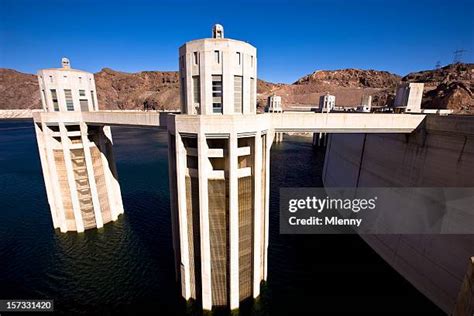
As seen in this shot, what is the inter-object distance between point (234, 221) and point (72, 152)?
927 inches

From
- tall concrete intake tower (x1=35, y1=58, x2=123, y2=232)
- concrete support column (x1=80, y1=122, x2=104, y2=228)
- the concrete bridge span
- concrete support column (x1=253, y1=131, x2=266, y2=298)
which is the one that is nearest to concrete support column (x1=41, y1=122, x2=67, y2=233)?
tall concrete intake tower (x1=35, y1=58, x2=123, y2=232)

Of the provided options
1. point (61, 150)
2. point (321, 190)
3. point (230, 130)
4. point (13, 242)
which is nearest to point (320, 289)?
point (230, 130)

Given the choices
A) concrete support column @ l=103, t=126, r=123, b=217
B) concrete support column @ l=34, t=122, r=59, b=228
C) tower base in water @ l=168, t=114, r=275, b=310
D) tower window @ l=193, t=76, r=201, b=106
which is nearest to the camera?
tower base in water @ l=168, t=114, r=275, b=310

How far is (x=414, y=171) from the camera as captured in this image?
Answer: 22359 mm

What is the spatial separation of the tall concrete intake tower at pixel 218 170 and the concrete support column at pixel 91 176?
16.6 m

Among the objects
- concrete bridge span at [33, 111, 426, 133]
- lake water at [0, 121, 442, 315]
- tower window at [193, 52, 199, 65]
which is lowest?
lake water at [0, 121, 442, 315]

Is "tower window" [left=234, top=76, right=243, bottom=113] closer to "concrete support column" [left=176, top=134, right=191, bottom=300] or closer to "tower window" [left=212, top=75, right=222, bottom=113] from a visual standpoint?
"tower window" [left=212, top=75, right=222, bottom=113]

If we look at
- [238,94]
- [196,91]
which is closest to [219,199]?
[238,94]

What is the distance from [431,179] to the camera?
816 inches

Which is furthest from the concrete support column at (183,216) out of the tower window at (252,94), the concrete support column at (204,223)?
the tower window at (252,94)

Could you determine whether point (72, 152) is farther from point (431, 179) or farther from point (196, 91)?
point (431, 179)

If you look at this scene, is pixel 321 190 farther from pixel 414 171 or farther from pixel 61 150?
pixel 61 150

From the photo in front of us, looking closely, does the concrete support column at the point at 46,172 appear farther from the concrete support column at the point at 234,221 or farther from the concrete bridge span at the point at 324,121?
the concrete support column at the point at 234,221

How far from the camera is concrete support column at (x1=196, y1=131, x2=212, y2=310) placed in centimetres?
1576
